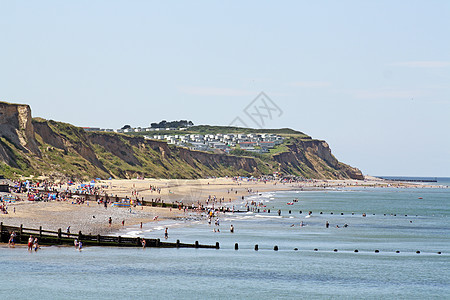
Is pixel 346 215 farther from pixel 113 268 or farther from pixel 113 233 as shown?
pixel 113 268

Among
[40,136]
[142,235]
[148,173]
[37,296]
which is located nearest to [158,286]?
[37,296]

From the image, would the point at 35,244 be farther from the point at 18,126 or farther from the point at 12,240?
the point at 18,126

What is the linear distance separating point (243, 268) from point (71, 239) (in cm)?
1407

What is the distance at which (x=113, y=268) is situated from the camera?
41.7m

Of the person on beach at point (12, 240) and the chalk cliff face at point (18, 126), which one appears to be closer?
the person on beach at point (12, 240)

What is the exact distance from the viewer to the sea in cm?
3612

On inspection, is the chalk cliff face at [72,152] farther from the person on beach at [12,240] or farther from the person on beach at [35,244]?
the person on beach at [35,244]

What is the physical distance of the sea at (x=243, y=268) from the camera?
3612 centimetres

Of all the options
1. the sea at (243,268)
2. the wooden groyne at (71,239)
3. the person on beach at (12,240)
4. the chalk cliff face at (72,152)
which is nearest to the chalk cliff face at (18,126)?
the chalk cliff face at (72,152)

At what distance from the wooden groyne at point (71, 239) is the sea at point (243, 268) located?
36.6 inches

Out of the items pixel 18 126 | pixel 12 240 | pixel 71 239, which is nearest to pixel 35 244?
pixel 12 240

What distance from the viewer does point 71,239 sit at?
1906 inches

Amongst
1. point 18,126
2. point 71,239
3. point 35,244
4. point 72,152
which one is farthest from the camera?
point 72,152

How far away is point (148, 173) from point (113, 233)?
108823 mm
